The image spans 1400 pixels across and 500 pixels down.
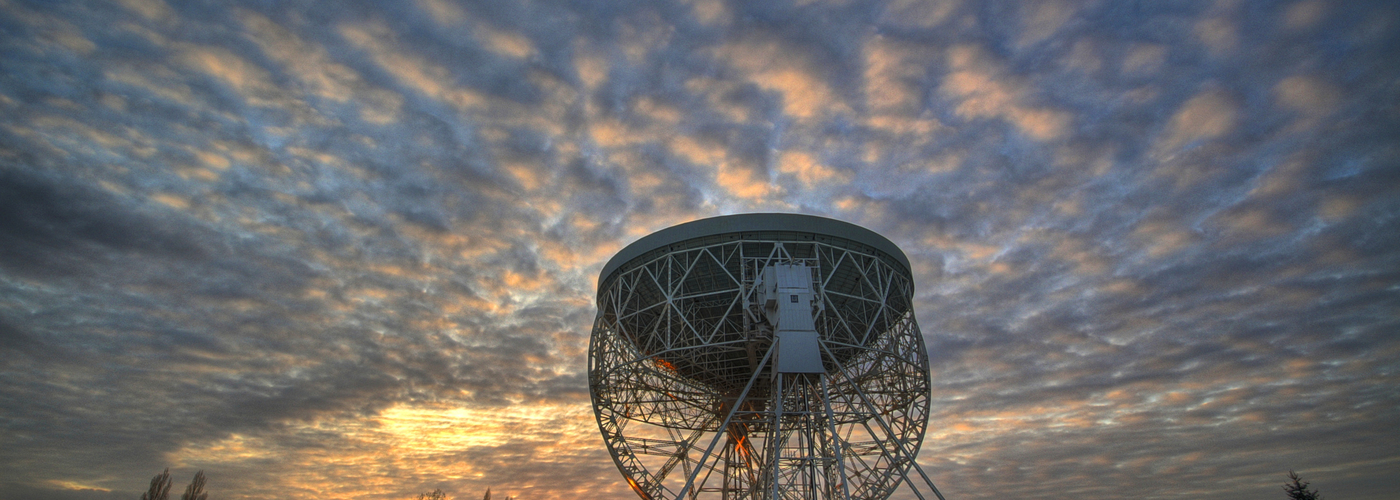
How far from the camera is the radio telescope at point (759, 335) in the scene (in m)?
27.1

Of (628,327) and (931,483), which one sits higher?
(628,327)

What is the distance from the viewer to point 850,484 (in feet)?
97.3

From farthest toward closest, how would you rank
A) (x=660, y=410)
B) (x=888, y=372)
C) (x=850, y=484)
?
(x=660, y=410) → (x=888, y=372) → (x=850, y=484)

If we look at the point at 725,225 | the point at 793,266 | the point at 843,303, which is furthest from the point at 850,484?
the point at 725,225

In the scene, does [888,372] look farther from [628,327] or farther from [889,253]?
[628,327]

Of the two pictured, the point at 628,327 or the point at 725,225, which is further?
the point at 628,327

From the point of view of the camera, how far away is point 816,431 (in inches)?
1029

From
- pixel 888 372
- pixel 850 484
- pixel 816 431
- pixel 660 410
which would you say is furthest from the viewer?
pixel 660 410

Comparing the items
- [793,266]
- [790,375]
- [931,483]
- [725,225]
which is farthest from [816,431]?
[725,225]

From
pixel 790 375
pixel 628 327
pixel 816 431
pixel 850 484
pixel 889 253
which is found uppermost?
pixel 889 253

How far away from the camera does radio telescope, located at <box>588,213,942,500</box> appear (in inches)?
1065

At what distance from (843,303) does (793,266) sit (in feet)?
17.6

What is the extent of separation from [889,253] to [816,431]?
933cm

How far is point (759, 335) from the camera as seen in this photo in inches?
1093
